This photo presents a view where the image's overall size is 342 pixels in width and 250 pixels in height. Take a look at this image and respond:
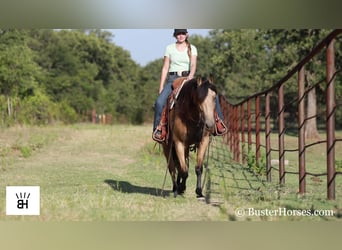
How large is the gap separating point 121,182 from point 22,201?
94.2 inches

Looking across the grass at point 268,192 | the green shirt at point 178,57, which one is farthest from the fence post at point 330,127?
the green shirt at point 178,57

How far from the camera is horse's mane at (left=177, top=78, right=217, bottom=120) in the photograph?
4672 millimetres

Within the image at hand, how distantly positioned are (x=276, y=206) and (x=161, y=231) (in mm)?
1090

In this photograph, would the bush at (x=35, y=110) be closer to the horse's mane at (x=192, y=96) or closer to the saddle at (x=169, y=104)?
the saddle at (x=169, y=104)

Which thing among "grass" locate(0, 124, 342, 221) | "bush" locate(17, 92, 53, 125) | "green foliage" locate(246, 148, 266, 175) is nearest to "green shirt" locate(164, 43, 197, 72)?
"grass" locate(0, 124, 342, 221)

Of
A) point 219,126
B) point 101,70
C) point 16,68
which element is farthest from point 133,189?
point 101,70

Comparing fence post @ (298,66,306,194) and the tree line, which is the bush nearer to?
the tree line

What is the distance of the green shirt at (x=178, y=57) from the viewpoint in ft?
17.5

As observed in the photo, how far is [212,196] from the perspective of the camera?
5.25 meters

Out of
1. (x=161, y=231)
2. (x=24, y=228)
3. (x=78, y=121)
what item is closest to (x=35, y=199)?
(x=24, y=228)

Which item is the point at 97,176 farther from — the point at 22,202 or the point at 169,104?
the point at 22,202

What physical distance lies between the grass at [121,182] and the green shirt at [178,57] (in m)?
1.15

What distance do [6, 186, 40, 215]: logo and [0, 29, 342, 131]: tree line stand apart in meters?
2.12

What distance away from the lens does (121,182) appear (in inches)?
266
